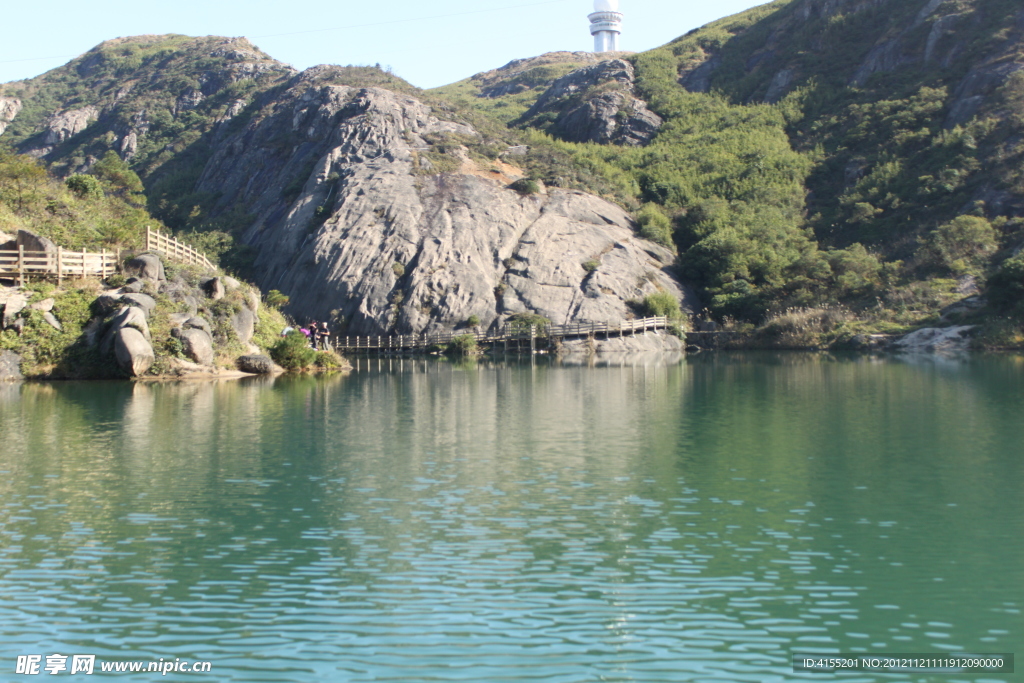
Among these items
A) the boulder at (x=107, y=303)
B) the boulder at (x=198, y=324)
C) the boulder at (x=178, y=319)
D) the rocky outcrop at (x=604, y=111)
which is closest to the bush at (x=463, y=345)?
the boulder at (x=198, y=324)

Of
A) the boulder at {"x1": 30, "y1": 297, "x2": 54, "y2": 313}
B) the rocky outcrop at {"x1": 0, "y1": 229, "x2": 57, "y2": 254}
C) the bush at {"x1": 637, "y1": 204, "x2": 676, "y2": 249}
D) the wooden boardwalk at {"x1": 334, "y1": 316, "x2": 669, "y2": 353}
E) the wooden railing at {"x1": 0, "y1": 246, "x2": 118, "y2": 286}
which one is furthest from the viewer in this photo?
the bush at {"x1": 637, "y1": 204, "x2": 676, "y2": 249}

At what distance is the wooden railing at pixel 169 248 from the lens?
46125 millimetres

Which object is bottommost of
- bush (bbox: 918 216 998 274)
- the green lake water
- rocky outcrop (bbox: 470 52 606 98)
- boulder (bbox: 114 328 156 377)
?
the green lake water

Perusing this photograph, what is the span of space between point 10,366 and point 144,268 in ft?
24.7

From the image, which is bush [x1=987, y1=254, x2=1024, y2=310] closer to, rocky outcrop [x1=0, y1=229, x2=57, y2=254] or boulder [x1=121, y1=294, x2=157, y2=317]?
boulder [x1=121, y1=294, x2=157, y2=317]

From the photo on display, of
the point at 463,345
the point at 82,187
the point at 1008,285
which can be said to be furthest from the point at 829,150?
the point at 82,187

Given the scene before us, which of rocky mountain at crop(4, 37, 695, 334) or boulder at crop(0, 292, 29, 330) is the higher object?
rocky mountain at crop(4, 37, 695, 334)

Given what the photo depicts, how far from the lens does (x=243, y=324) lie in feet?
151

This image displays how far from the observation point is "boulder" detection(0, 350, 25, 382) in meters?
39.2

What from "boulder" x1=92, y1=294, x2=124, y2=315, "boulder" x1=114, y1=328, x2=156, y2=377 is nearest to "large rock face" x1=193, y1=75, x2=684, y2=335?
"boulder" x1=92, y1=294, x2=124, y2=315

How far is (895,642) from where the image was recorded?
8984 millimetres

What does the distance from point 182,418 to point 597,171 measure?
256ft

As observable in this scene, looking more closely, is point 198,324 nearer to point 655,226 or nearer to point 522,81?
point 655,226

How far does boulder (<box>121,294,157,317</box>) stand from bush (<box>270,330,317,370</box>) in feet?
23.5
